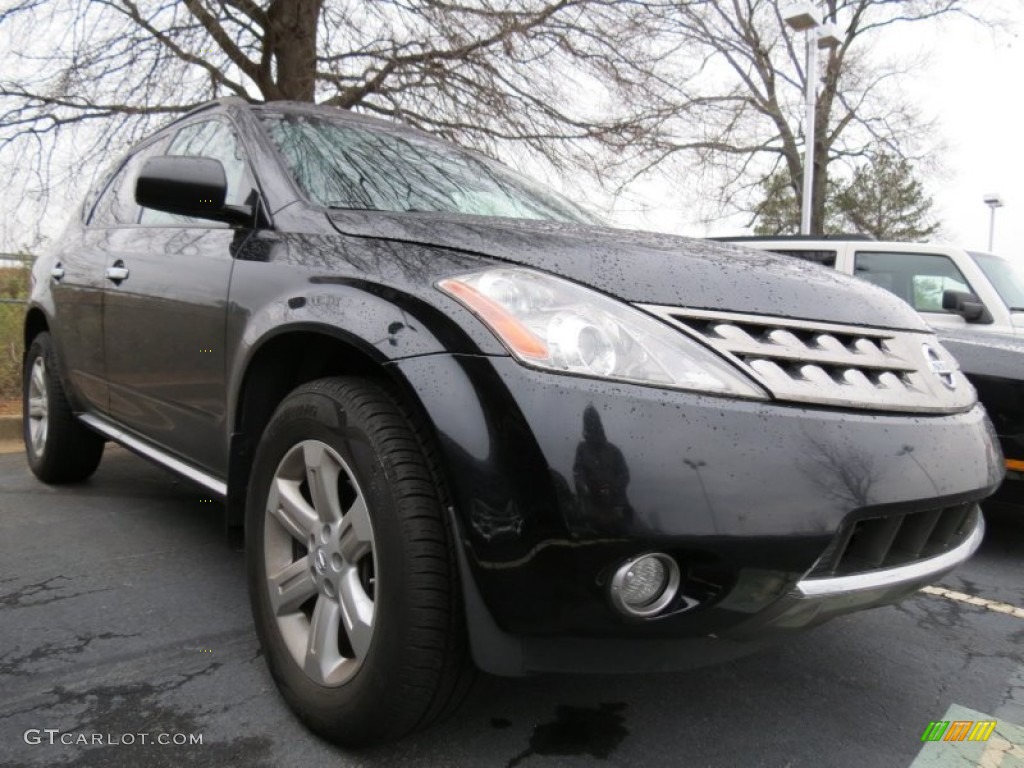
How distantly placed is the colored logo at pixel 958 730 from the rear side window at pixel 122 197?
3342 mm

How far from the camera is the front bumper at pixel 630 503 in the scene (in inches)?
56.5

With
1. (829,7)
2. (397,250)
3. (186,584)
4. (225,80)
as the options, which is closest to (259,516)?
(397,250)

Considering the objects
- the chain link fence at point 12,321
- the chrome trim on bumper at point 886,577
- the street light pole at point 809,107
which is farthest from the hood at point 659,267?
the street light pole at point 809,107

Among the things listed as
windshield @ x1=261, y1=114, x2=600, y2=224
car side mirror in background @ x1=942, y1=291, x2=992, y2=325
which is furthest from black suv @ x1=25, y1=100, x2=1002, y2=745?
car side mirror in background @ x1=942, y1=291, x2=992, y2=325

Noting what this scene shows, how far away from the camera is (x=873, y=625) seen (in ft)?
8.80

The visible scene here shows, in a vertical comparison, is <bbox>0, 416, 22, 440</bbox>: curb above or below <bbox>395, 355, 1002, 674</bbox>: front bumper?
below

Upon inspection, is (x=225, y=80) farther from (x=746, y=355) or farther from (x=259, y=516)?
(x=746, y=355)

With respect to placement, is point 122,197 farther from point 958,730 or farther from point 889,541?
point 958,730

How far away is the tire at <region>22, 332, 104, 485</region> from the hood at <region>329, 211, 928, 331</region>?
250cm

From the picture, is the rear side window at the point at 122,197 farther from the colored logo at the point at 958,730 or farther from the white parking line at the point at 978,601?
the white parking line at the point at 978,601

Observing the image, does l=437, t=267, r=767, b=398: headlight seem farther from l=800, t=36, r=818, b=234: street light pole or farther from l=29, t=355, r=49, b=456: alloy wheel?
l=800, t=36, r=818, b=234: street light pole

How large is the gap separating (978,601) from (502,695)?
2038 millimetres

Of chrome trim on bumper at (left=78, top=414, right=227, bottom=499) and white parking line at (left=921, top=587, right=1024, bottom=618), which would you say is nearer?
chrome trim on bumper at (left=78, top=414, right=227, bottom=499)

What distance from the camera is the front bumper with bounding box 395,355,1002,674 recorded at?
1.43 m
